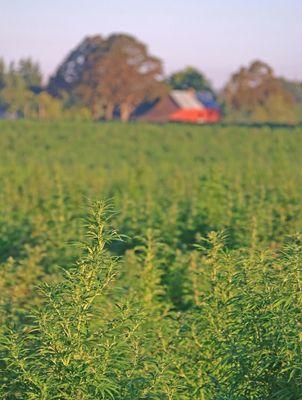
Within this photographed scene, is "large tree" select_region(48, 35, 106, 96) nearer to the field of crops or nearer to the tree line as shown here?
the tree line

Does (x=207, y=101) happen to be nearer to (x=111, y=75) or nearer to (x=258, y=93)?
(x=258, y=93)

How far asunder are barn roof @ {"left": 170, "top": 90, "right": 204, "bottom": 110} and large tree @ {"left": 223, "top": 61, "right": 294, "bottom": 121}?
3.08m

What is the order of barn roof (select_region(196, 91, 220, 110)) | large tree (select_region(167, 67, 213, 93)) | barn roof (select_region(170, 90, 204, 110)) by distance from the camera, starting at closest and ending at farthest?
barn roof (select_region(170, 90, 204, 110)) < barn roof (select_region(196, 91, 220, 110)) < large tree (select_region(167, 67, 213, 93))

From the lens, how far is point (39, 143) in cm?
4322

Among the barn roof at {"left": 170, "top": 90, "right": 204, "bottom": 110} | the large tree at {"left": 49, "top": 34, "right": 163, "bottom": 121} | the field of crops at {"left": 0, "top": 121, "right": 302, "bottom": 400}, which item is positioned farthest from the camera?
the barn roof at {"left": 170, "top": 90, "right": 204, "bottom": 110}

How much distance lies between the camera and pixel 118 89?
86.2 meters

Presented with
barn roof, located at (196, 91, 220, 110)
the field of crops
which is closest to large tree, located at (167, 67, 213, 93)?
barn roof, located at (196, 91, 220, 110)

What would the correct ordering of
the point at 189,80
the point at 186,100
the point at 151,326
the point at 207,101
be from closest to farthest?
the point at 151,326
the point at 186,100
the point at 207,101
the point at 189,80

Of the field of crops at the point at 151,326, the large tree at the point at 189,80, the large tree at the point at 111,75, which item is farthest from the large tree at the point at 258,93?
the field of crops at the point at 151,326

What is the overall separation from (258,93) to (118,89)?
14.7 m

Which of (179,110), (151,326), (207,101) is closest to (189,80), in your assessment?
(207,101)

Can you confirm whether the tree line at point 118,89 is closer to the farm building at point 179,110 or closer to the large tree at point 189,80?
the farm building at point 179,110

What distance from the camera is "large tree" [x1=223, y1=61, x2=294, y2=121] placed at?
92.3 metres

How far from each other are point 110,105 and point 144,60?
6.16 metres
